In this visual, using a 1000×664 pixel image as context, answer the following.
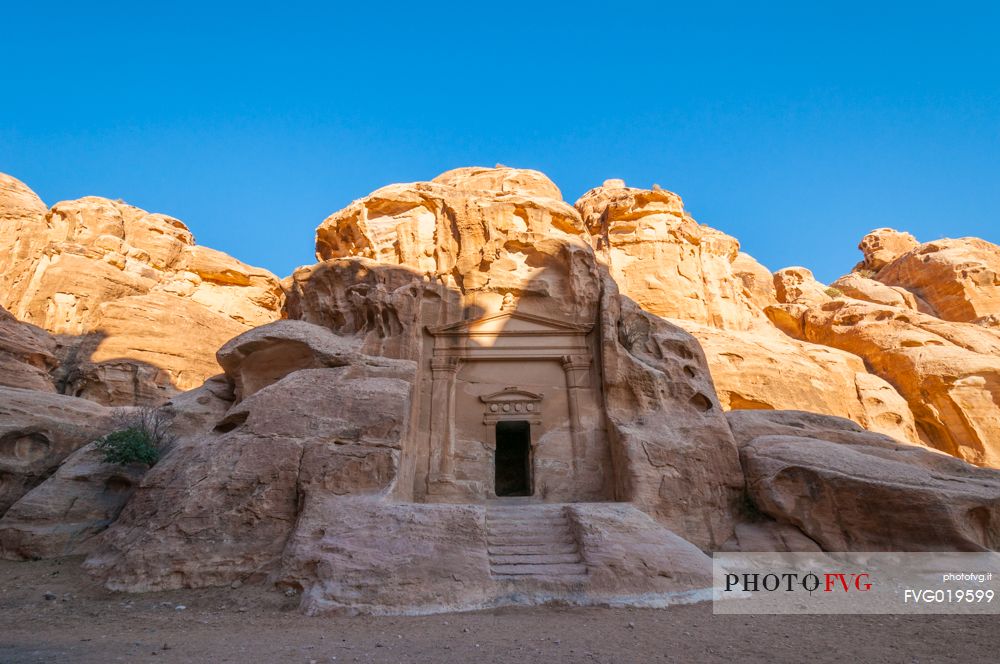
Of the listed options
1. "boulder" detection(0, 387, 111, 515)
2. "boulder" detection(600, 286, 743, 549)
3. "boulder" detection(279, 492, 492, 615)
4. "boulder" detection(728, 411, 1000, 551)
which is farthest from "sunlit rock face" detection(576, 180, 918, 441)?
"boulder" detection(0, 387, 111, 515)

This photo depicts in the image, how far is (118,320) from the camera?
2544 centimetres

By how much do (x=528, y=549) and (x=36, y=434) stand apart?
455 inches

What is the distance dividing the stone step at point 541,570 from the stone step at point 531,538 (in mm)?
768

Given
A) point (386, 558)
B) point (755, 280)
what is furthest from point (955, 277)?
point (386, 558)

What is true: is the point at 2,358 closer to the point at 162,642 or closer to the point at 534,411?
the point at 162,642

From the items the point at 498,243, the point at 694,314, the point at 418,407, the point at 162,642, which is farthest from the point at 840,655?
the point at 694,314

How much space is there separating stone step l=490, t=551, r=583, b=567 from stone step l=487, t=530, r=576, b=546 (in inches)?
13.3

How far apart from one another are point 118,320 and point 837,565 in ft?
96.6

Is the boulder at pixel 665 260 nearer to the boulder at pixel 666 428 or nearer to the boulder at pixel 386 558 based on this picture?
the boulder at pixel 666 428

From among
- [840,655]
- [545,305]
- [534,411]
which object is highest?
[545,305]

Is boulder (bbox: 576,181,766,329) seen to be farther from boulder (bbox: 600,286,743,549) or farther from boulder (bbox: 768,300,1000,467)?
boulder (bbox: 600,286,743,549)

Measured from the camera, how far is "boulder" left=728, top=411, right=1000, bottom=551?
10281 mm

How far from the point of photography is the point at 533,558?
9.22 meters

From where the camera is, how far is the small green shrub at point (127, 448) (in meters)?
11.5
